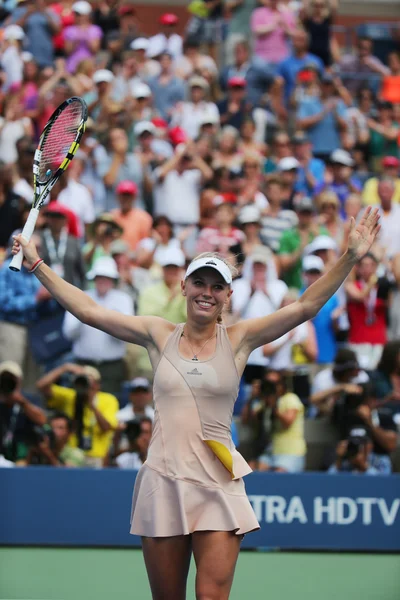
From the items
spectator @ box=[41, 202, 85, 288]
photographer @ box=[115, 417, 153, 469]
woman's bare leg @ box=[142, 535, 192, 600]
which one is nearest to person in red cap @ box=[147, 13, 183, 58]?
spectator @ box=[41, 202, 85, 288]

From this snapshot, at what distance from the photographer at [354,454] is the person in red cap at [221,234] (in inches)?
94.0

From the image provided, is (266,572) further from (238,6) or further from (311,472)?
(238,6)

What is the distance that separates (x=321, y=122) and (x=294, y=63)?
96cm

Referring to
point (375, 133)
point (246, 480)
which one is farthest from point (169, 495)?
point (375, 133)

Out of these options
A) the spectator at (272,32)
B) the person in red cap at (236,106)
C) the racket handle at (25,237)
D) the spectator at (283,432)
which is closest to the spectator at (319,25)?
the spectator at (272,32)

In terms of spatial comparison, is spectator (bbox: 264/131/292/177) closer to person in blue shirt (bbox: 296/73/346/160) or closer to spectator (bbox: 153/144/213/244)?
person in blue shirt (bbox: 296/73/346/160)

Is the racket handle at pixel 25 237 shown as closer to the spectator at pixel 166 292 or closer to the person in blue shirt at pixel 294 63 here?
the spectator at pixel 166 292

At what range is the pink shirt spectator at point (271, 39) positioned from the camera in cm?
1538

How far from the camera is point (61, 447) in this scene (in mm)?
9383

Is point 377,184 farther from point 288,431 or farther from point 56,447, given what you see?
point 56,447

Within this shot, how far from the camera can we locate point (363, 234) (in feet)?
15.9

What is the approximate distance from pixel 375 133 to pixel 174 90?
2668 mm

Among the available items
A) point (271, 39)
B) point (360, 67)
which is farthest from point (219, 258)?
point (360, 67)

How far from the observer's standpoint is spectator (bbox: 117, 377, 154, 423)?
370 inches
